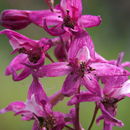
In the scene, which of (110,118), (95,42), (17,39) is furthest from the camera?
(95,42)

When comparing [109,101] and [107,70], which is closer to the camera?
[107,70]

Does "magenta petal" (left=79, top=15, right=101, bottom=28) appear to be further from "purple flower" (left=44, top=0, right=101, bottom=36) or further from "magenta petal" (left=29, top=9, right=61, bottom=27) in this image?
"magenta petal" (left=29, top=9, right=61, bottom=27)

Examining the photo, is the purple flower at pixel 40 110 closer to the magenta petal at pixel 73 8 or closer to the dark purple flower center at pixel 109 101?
the dark purple flower center at pixel 109 101

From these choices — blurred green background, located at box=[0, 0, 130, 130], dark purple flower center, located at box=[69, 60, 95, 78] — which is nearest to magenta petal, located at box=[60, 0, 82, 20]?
dark purple flower center, located at box=[69, 60, 95, 78]

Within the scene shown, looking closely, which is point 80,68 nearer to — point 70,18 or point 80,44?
point 80,44

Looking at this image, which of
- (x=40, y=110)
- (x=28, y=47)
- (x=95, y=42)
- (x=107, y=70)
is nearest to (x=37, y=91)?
(x=40, y=110)

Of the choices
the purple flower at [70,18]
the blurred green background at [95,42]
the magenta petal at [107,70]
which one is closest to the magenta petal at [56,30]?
the purple flower at [70,18]

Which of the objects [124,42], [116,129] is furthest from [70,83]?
[124,42]
